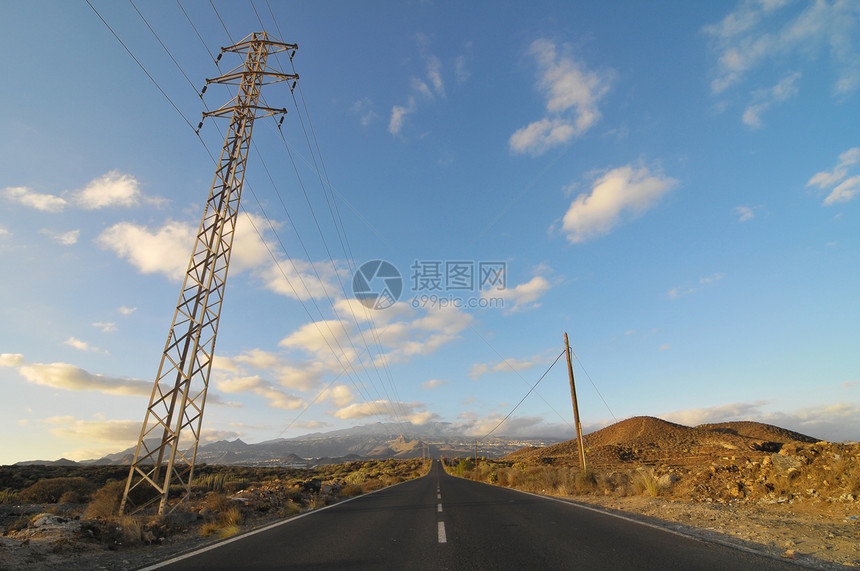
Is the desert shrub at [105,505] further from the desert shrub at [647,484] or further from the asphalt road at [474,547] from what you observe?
the desert shrub at [647,484]

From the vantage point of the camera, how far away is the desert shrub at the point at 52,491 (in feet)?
75.8

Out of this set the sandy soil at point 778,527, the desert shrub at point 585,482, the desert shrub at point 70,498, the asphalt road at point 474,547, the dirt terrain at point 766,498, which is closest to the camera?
the asphalt road at point 474,547

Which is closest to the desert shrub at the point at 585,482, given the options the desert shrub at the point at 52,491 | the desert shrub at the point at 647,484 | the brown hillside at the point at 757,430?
the desert shrub at the point at 647,484

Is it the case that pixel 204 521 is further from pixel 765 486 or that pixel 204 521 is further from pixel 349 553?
pixel 765 486

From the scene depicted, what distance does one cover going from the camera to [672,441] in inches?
2024

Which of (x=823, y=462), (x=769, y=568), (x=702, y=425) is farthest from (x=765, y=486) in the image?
(x=702, y=425)

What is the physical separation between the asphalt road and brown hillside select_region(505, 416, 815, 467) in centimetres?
3280

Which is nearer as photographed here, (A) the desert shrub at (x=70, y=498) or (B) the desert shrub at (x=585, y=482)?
(B) the desert shrub at (x=585, y=482)

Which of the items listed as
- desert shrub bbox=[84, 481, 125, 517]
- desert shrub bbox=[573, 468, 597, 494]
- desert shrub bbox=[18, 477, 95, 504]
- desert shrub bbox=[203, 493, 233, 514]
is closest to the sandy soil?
desert shrub bbox=[573, 468, 597, 494]

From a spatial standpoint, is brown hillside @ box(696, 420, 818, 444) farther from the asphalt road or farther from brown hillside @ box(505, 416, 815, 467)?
the asphalt road

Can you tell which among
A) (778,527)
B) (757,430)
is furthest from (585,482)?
(757,430)

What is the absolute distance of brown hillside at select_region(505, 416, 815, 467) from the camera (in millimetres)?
38875

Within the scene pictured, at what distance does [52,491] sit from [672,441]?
61.4 metres

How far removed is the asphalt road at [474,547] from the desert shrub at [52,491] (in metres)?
23.1
